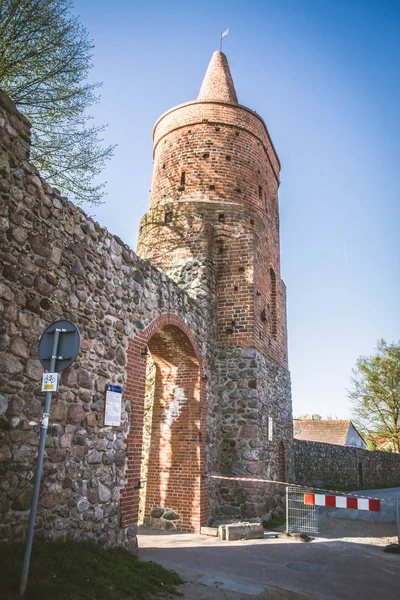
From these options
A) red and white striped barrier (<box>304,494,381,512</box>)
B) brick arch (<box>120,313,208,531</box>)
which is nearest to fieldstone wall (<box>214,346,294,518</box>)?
brick arch (<box>120,313,208,531</box>)

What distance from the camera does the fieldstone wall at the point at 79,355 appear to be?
5090 millimetres

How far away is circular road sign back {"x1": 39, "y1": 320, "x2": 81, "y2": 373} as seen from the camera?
4266 mm

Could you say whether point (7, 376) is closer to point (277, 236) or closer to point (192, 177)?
point (192, 177)

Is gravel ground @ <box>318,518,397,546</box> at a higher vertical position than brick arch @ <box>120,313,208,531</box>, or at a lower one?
lower

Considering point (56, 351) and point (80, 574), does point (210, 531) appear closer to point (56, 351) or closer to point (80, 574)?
point (80, 574)

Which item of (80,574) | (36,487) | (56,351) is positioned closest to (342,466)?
(80,574)

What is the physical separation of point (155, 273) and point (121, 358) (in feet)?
7.32

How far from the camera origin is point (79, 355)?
6.45m

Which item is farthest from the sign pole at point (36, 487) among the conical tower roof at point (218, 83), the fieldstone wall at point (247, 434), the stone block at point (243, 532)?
the conical tower roof at point (218, 83)

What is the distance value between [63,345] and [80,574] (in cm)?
242

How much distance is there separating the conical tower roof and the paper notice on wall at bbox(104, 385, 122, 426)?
1158 cm

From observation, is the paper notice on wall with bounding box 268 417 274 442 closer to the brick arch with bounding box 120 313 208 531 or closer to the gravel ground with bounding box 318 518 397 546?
the brick arch with bounding box 120 313 208 531

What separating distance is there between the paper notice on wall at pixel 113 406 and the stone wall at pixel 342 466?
1335 cm

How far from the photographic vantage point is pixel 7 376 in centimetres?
503
